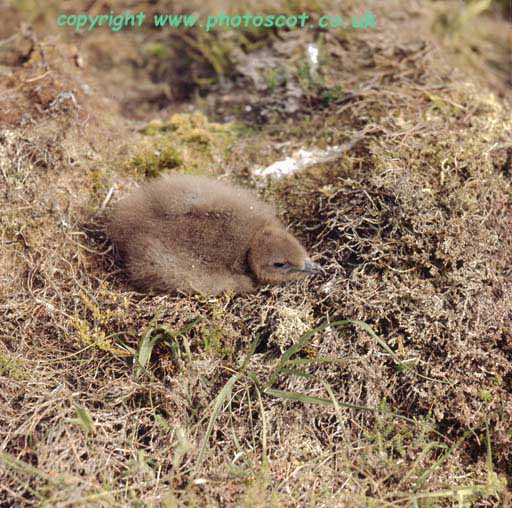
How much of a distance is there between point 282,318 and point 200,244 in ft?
2.19

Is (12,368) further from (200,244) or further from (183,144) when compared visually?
(183,144)

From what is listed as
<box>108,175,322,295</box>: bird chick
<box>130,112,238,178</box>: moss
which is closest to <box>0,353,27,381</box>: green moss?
<box>108,175,322,295</box>: bird chick

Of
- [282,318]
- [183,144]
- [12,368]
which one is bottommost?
[12,368]

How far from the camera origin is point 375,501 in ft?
8.82

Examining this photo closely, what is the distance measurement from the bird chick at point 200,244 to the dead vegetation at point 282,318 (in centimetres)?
12

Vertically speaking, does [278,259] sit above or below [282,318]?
above

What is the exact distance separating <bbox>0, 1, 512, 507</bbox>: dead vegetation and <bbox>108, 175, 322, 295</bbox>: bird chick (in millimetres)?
117

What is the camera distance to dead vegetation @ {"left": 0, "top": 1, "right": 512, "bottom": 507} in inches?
110

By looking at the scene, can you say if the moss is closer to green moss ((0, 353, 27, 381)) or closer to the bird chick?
the bird chick

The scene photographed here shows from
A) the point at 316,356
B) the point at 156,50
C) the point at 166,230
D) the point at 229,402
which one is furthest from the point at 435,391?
the point at 156,50

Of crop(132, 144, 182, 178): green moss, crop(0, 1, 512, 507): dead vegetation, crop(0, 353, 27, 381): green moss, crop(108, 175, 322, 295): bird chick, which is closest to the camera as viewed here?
crop(0, 1, 512, 507): dead vegetation

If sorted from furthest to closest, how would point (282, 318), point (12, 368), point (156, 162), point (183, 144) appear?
1. point (183, 144)
2. point (156, 162)
3. point (282, 318)
4. point (12, 368)

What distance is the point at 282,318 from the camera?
327 centimetres

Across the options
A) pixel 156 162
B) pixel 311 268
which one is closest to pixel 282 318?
pixel 311 268
